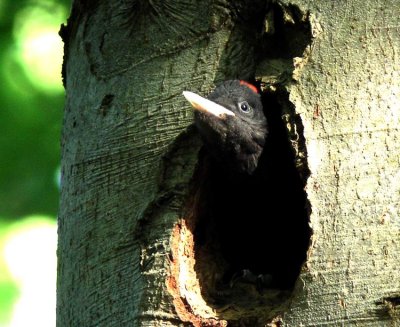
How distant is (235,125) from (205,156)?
0.90 m

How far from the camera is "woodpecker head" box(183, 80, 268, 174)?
4059mm

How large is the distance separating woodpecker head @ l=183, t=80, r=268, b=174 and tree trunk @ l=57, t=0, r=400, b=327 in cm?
15

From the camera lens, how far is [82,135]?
13.0 ft

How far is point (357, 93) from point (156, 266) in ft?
3.67

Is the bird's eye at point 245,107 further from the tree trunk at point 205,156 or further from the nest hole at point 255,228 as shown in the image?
the tree trunk at point 205,156

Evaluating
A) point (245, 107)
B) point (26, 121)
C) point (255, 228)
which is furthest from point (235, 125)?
point (26, 121)

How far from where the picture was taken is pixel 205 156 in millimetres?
3893

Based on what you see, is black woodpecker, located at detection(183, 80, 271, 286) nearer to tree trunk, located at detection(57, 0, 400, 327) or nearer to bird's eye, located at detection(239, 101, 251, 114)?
bird's eye, located at detection(239, 101, 251, 114)

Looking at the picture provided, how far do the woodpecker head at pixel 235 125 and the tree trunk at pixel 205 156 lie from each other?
0.15 m

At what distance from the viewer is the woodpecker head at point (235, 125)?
13.3 feet

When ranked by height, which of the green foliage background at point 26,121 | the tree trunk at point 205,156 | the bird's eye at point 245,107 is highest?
the green foliage background at point 26,121

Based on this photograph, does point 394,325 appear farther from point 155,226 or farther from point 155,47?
point 155,47

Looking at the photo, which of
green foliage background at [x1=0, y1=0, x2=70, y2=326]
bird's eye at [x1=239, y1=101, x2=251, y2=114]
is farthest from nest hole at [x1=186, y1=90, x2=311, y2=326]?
green foliage background at [x1=0, y1=0, x2=70, y2=326]

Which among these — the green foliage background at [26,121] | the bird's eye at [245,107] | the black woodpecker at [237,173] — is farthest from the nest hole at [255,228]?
the green foliage background at [26,121]
